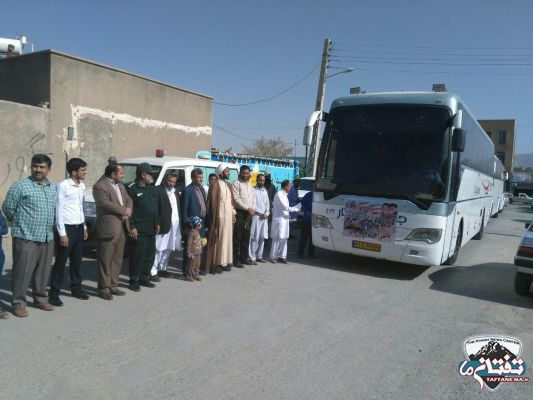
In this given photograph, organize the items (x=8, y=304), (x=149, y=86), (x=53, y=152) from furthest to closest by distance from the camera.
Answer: (x=149, y=86), (x=53, y=152), (x=8, y=304)

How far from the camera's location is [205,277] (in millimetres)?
7379

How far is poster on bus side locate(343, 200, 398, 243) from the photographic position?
7719 millimetres

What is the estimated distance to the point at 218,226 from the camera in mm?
7676

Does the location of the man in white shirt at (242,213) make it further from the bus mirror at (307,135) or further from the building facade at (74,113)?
the building facade at (74,113)


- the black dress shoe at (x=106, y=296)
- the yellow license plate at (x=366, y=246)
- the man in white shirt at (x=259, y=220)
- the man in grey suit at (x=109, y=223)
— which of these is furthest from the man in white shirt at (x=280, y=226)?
the black dress shoe at (x=106, y=296)

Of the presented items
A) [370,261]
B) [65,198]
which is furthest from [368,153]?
[65,198]

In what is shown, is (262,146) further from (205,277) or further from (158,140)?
(205,277)

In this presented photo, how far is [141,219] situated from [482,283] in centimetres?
610

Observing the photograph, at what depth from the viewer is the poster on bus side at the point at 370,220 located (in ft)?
25.3

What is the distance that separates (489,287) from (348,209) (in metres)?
2.80

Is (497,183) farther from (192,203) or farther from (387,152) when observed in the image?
(192,203)

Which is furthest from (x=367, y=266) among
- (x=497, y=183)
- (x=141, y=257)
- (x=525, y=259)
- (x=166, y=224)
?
(x=497, y=183)

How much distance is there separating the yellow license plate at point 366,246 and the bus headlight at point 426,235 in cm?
61

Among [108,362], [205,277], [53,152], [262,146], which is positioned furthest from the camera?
[262,146]
